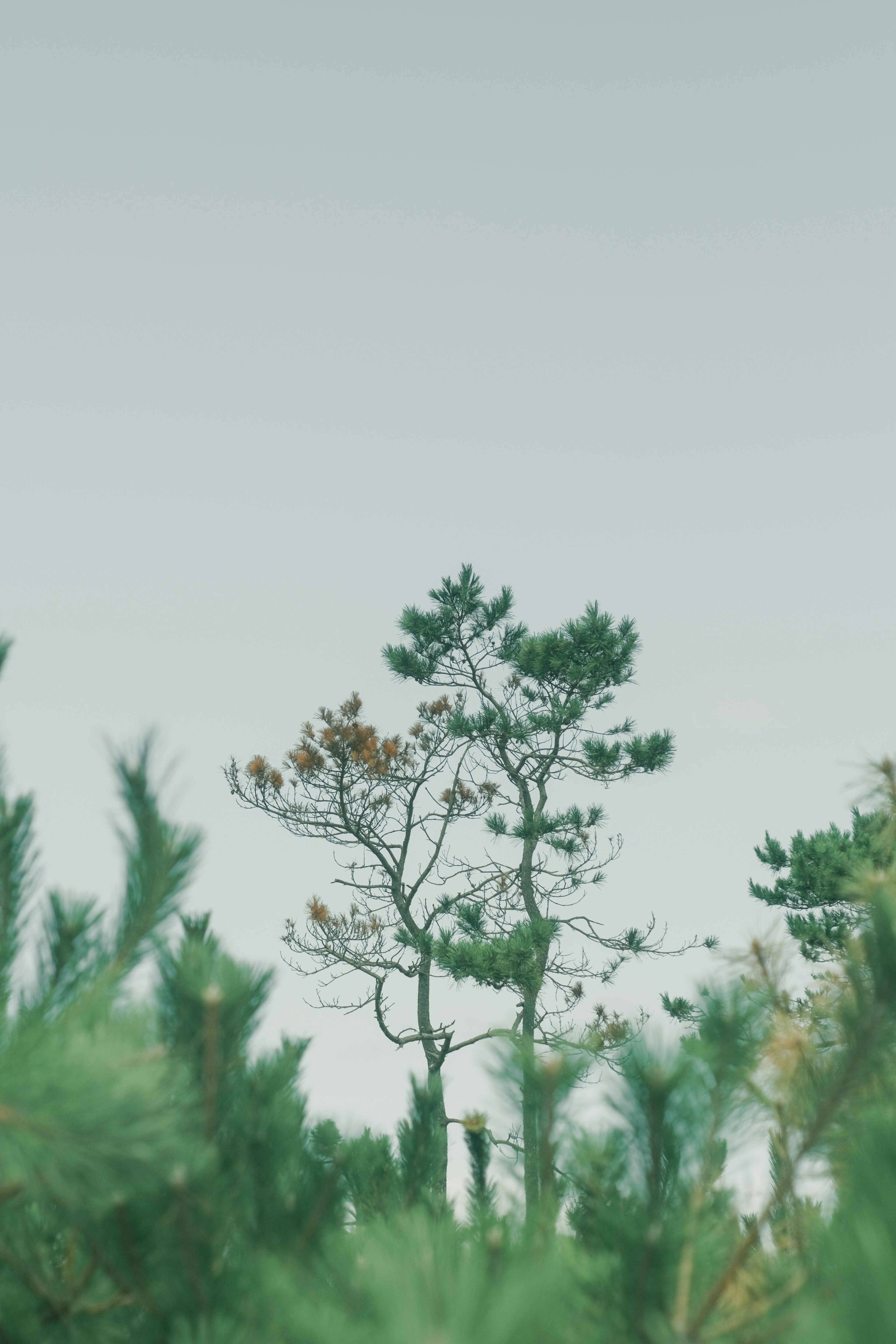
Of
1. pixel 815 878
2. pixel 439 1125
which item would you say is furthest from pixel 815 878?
pixel 439 1125

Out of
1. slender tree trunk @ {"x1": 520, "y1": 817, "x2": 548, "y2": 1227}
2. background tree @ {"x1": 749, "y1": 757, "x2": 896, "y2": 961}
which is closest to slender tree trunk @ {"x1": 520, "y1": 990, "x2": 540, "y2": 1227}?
slender tree trunk @ {"x1": 520, "y1": 817, "x2": 548, "y2": 1227}

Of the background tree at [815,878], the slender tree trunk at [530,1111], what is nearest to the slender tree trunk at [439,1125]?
the slender tree trunk at [530,1111]

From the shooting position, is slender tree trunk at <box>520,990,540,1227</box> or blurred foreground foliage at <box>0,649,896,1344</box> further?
slender tree trunk at <box>520,990,540,1227</box>

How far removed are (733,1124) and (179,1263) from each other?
26.9 inches

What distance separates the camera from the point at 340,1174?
4.26 ft

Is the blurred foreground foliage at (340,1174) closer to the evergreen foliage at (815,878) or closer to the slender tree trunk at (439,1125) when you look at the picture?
the slender tree trunk at (439,1125)

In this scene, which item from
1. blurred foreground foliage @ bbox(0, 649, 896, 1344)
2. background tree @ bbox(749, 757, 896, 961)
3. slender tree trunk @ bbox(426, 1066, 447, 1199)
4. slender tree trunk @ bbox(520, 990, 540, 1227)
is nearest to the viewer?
Answer: blurred foreground foliage @ bbox(0, 649, 896, 1344)

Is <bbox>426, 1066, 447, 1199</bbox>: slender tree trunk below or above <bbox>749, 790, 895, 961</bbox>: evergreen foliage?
below

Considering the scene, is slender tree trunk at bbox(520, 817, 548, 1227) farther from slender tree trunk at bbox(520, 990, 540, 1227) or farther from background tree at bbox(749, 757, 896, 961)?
background tree at bbox(749, 757, 896, 961)

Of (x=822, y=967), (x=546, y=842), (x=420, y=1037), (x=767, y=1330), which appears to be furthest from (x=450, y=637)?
(x=767, y=1330)

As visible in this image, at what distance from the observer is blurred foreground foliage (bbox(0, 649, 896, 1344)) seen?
895 mm

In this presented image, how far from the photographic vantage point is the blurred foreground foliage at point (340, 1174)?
0.90 meters

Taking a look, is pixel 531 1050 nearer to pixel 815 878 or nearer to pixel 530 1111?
pixel 530 1111

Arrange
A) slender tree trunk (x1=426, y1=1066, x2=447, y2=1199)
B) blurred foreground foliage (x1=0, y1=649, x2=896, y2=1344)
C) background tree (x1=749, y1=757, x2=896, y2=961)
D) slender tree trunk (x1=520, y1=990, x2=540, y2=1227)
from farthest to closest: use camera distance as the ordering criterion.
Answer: background tree (x1=749, y1=757, x2=896, y2=961)
slender tree trunk (x1=426, y1=1066, x2=447, y2=1199)
slender tree trunk (x1=520, y1=990, x2=540, y2=1227)
blurred foreground foliage (x1=0, y1=649, x2=896, y2=1344)
